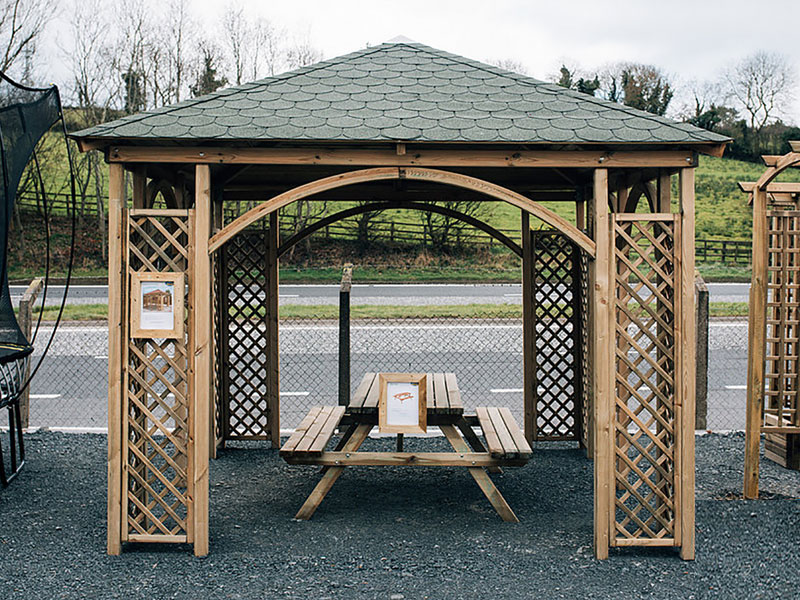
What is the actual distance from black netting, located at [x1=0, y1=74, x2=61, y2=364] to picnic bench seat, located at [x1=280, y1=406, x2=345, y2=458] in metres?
2.03

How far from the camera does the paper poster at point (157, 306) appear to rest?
4328mm

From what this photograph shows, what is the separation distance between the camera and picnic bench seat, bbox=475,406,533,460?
15.7 feet

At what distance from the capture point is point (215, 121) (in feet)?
14.3

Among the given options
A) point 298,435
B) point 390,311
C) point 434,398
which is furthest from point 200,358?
point 390,311

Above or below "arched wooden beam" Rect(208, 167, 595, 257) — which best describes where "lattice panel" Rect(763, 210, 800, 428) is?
below

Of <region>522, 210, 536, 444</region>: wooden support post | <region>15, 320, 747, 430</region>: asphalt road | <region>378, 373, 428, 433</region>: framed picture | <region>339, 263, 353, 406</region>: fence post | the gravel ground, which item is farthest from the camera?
<region>15, 320, 747, 430</region>: asphalt road

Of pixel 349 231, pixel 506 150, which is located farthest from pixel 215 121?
pixel 349 231

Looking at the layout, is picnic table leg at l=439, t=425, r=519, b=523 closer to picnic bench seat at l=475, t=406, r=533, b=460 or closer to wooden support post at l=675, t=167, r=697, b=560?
picnic bench seat at l=475, t=406, r=533, b=460

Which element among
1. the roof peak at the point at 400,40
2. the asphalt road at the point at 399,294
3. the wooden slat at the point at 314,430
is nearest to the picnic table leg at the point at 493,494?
the wooden slat at the point at 314,430

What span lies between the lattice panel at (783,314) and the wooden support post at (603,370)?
1.94 meters

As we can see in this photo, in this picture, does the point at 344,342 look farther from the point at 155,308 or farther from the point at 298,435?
the point at 155,308

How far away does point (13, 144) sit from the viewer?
5.65 metres

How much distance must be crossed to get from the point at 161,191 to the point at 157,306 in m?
1.20

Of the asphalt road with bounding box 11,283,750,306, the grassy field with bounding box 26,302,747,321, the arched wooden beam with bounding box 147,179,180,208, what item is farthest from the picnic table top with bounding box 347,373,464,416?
the asphalt road with bounding box 11,283,750,306
